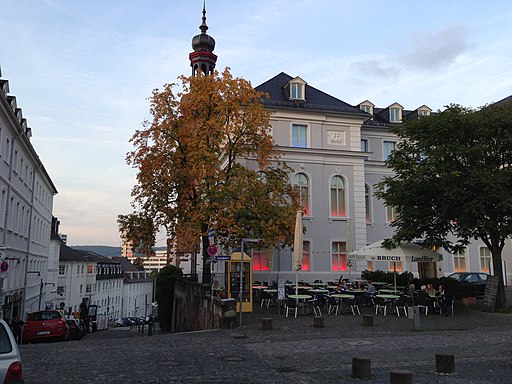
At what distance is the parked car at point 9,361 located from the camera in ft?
18.3

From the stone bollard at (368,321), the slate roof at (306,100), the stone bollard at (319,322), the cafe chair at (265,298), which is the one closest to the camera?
the stone bollard at (319,322)

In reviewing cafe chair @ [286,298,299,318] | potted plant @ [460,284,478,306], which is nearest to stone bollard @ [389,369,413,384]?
cafe chair @ [286,298,299,318]

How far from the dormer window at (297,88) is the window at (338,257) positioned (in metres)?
11.1

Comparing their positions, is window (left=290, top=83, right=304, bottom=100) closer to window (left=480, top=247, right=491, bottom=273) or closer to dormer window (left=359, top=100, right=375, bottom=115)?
dormer window (left=359, top=100, right=375, bottom=115)

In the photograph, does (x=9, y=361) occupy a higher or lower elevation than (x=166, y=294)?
higher

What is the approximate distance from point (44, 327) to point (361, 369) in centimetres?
1579

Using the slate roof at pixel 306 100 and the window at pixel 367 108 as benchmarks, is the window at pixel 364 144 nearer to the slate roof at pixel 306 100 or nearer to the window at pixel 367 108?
the window at pixel 367 108

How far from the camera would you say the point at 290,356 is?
38.0 ft

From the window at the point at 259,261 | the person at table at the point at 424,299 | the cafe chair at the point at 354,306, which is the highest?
the window at the point at 259,261

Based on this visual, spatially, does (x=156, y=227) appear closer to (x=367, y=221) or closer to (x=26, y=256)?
(x=26, y=256)

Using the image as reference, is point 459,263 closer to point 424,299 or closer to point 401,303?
point 424,299

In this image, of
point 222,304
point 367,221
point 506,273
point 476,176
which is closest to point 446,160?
point 476,176

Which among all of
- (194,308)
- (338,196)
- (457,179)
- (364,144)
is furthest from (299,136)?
(457,179)

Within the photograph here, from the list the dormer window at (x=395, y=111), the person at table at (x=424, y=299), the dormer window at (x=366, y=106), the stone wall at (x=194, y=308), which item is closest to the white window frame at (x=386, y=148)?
the dormer window at (x=395, y=111)
